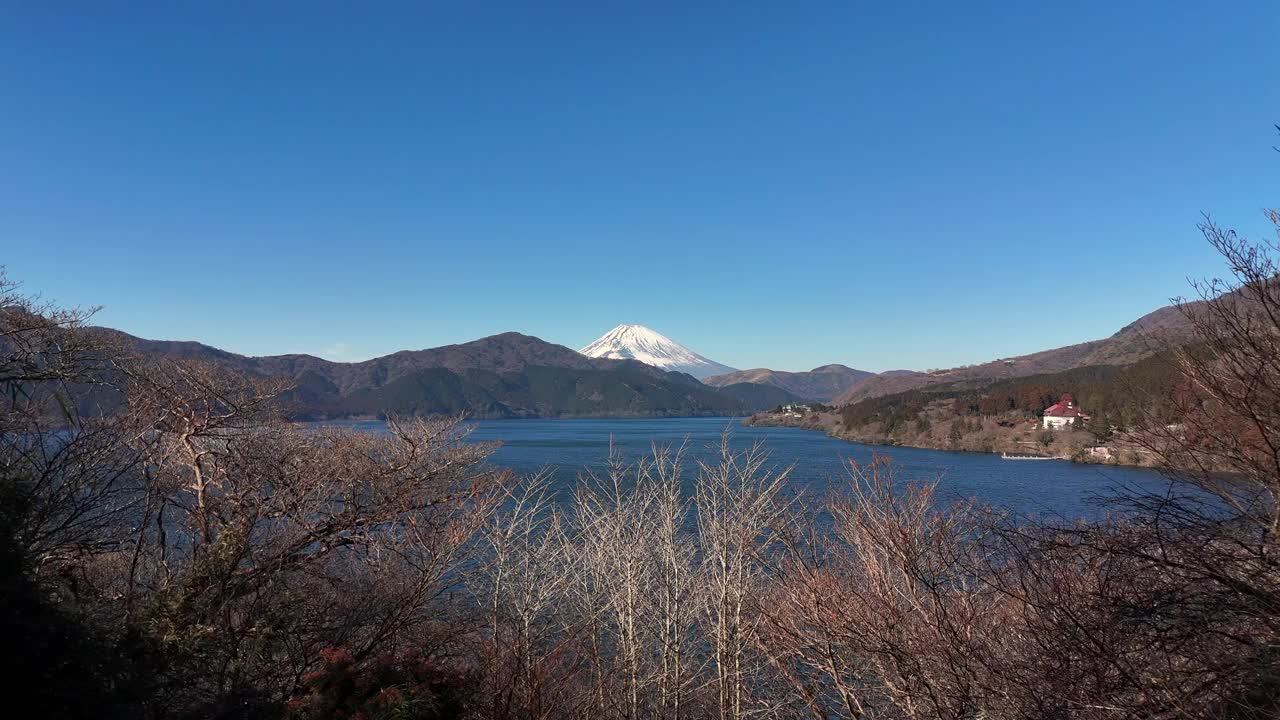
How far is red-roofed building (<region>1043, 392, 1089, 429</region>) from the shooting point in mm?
59594

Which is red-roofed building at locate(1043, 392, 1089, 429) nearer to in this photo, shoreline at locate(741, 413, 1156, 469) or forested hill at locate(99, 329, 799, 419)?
shoreline at locate(741, 413, 1156, 469)

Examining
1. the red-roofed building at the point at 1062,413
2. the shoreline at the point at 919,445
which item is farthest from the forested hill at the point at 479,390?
the red-roofed building at the point at 1062,413

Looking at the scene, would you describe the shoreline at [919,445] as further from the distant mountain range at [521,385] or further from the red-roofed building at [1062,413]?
the distant mountain range at [521,385]

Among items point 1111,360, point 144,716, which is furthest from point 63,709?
point 1111,360

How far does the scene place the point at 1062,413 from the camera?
64.1 meters

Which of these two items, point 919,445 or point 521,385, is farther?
point 521,385

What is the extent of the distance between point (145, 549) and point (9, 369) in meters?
3.13

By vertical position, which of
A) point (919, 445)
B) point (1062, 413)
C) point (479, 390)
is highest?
point (479, 390)

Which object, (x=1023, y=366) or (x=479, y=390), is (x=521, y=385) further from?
(x=1023, y=366)

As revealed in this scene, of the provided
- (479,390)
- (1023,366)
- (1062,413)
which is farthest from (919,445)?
(479,390)

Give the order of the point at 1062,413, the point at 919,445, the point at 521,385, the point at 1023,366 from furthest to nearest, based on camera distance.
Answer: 1. the point at 521,385
2. the point at 1023,366
3. the point at 919,445
4. the point at 1062,413

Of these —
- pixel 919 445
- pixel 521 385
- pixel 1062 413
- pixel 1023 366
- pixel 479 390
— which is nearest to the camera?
pixel 1062 413

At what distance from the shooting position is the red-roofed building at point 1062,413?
5959 centimetres

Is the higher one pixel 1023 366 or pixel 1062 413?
pixel 1023 366
